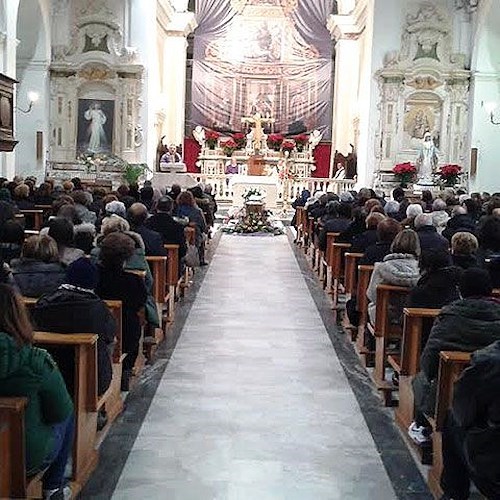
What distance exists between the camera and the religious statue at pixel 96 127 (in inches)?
817

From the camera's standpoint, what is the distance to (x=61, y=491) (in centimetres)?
376

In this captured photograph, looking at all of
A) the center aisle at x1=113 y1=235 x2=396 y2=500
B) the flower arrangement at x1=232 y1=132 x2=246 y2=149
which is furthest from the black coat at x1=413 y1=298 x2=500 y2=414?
the flower arrangement at x1=232 y1=132 x2=246 y2=149

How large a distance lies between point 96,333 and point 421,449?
1.87 m

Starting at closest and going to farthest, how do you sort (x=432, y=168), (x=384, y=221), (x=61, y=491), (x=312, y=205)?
(x=61, y=491)
(x=384, y=221)
(x=312, y=205)
(x=432, y=168)

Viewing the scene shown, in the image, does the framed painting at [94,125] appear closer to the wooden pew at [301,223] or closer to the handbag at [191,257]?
the wooden pew at [301,223]

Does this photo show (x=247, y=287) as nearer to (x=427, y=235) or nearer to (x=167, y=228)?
(x=167, y=228)

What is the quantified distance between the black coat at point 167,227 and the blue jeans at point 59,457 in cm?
520

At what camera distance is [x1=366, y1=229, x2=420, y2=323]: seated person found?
604 centimetres

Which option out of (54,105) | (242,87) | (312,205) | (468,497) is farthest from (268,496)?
(242,87)

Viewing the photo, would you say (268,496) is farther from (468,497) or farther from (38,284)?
(38,284)

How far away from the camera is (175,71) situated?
1002 inches

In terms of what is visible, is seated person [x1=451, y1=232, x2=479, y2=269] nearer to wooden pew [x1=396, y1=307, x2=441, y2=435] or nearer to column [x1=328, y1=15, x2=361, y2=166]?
wooden pew [x1=396, y1=307, x2=441, y2=435]

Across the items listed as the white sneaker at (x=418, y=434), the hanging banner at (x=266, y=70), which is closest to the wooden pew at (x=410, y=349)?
the white sneaker at (x=418, y=434)

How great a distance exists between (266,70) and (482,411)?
25269mm
